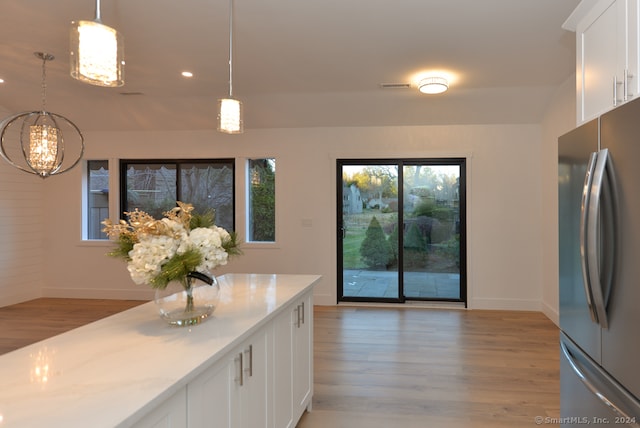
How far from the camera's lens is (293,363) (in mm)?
2424

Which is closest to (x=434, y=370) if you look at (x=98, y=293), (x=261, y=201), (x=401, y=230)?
(x=401, y=230)

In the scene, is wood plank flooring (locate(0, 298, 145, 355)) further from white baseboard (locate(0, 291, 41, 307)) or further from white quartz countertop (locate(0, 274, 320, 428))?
white quartz countertop (locate(0, 274, 320, 428))

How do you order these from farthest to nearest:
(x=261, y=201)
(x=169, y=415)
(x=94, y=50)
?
1. (x=261, y=201)
2. (x=94, y=50)
3. (x=169, y=415)

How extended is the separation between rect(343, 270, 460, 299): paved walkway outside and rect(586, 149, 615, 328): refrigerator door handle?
13.9ft

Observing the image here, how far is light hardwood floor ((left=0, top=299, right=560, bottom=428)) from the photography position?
2795 mm

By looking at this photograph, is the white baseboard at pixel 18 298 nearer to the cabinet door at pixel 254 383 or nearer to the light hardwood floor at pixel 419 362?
the light hardwood floor at pixel 419 362

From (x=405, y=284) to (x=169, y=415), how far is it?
4998 millimetres

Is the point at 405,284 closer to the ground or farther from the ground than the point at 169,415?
closer to the ground

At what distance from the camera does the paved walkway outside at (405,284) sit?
19.1 feet

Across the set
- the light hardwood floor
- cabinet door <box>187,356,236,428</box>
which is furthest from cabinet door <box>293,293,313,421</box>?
cabinet door <box>187,356,236,428</box>

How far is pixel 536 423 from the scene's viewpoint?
265cm

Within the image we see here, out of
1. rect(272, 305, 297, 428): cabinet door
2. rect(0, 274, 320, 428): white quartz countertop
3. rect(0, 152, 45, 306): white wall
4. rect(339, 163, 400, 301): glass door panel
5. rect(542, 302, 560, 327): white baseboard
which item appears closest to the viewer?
rect(0, 274, 320, 428): white quartz countertop

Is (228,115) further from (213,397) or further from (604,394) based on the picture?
(604,394)

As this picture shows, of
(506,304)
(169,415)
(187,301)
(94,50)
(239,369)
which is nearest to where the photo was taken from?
(169,415)
